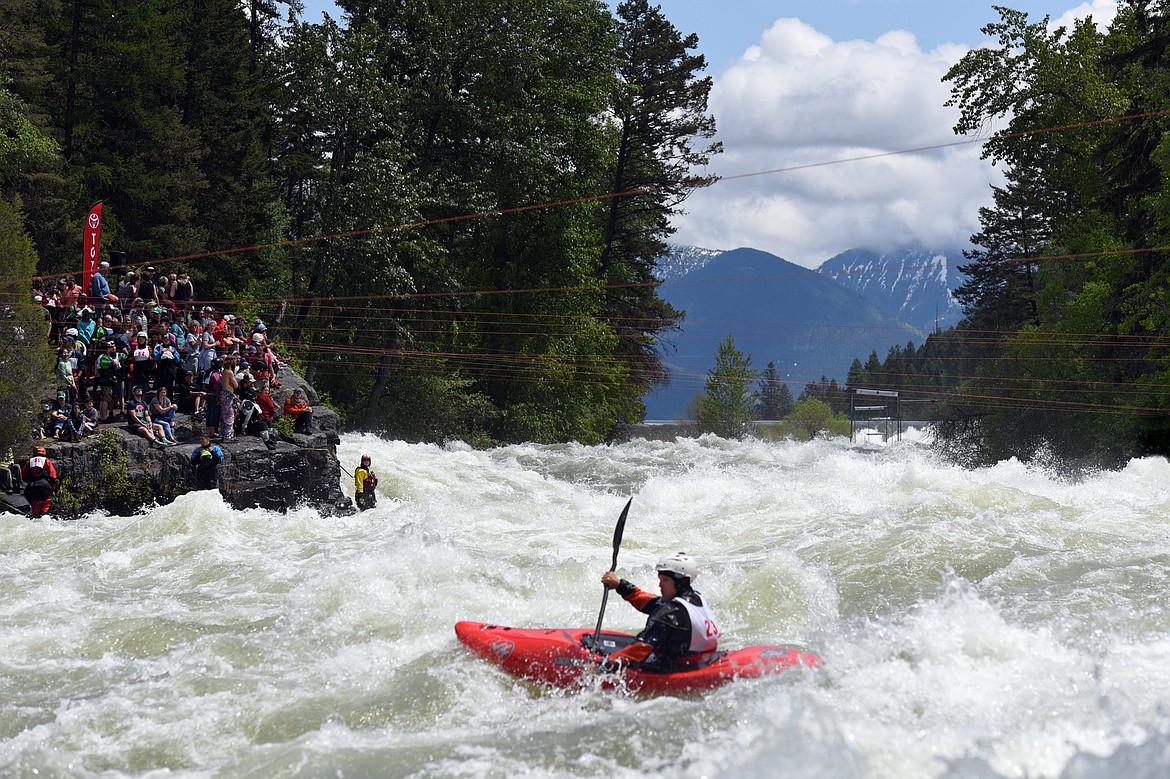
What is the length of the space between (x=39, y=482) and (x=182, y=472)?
7.43 ft

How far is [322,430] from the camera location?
20.7 m

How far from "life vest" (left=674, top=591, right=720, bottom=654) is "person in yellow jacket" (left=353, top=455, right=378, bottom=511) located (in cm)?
1174

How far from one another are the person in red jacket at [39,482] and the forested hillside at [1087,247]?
2721 centimetres

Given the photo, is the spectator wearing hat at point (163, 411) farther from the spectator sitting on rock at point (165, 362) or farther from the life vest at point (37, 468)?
the life vest at point (37, 468)

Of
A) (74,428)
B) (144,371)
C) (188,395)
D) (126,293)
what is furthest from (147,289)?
(74,428)

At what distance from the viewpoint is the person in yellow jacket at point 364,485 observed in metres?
19.6

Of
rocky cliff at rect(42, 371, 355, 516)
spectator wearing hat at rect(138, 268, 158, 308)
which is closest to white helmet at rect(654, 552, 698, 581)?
rocky cliff at rect(42, 371, 355, 516)

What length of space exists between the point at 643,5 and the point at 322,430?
3131 centimetres

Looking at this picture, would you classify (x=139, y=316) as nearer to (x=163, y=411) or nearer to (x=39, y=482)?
(x=163, y=411)

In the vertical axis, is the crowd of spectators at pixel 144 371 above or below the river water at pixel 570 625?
above

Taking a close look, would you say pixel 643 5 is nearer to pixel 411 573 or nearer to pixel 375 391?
pixel 375 391

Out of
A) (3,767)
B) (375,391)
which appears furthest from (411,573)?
(375,391)

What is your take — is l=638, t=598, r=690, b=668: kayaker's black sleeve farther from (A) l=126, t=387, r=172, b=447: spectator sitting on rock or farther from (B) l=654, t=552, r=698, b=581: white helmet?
(A) l=126, t=387, r=172, b=447: spectator sitting on rock

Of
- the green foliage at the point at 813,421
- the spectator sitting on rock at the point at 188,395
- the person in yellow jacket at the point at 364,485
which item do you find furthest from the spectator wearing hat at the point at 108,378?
the green foliage at the point at 813,421
